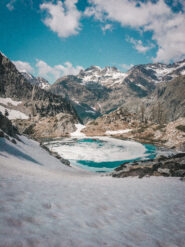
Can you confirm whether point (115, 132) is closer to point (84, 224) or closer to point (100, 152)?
point (100, 152)

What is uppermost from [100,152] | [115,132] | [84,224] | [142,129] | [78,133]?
[142,129]

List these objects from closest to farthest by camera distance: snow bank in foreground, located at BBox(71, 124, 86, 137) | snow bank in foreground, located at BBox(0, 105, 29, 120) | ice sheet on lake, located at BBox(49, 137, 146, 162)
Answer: ice sheet on lake, located at BBox(49, 137, 146, 162)
snow bank in foreground, located at BBox(71, 124, 86, 137)
snow bank in foreground, located at BBox(0, 105, 29, 120)

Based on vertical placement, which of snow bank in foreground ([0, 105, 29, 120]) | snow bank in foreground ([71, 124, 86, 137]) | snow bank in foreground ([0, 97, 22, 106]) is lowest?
snow bank in foreground ([71, 124, 86, 137])

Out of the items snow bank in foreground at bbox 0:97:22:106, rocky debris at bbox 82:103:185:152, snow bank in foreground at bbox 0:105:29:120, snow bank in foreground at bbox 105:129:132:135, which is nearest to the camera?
rocky debris at bbox 82:103:185:152

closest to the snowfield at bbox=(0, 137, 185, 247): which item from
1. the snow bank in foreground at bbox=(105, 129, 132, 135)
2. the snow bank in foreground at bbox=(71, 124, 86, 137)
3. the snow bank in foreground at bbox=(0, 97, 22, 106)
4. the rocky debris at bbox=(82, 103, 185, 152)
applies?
the rocky debris at bbox=(82, 103, 185, 152)

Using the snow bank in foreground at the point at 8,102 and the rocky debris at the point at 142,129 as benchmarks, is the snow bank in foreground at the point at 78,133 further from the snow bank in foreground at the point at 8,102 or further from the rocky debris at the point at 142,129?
the snow bank in foreground at the point at 8,102

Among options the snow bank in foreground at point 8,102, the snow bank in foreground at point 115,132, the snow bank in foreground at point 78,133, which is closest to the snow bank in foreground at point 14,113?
the snow bank in foreground at point 8,102

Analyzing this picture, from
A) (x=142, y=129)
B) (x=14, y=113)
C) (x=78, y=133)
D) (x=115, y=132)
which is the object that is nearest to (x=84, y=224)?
(x=142, y=129)

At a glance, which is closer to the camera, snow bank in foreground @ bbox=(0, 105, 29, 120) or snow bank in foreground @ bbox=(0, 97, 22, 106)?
snow bank in foreground @ bbox=(0, 105, 29, 120)

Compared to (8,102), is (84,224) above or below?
below

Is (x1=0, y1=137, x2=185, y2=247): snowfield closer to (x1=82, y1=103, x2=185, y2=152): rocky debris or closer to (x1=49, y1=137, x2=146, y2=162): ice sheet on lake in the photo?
(x1=49, y1=137, x2=146, y2=162): ice sheet on lake

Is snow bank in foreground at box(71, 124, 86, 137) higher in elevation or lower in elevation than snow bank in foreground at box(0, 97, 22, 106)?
lower
